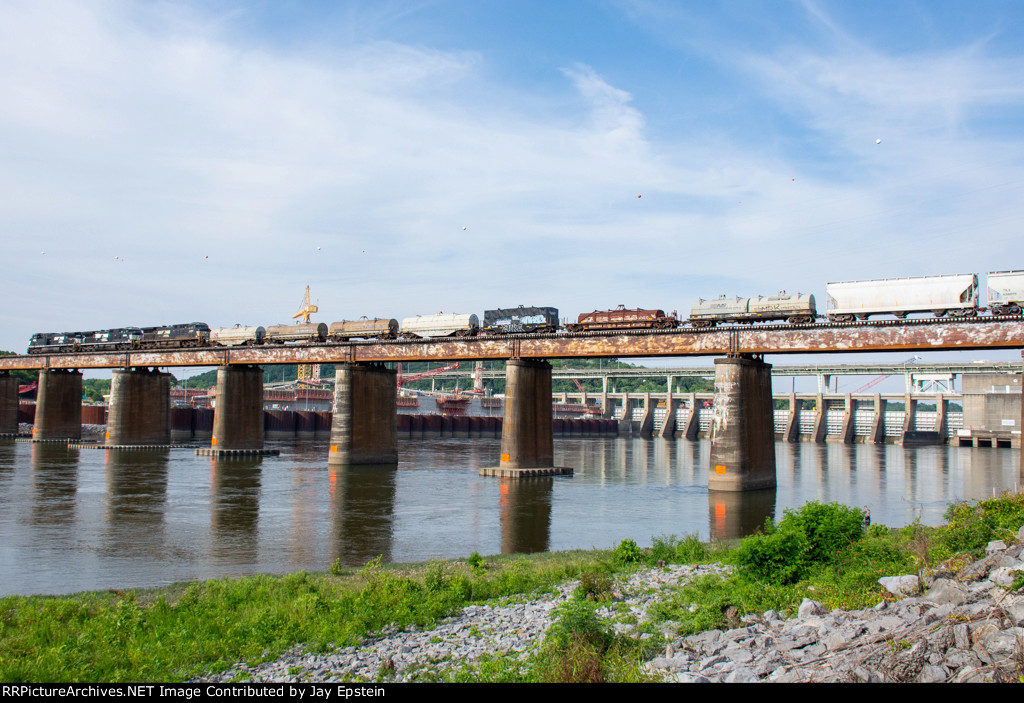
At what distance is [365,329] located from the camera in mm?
69938

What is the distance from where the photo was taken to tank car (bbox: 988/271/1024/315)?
40.3 meters

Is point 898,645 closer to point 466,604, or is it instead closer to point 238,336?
point 466,604

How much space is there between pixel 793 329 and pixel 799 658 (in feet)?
127

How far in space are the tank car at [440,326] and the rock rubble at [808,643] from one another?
1933 inches

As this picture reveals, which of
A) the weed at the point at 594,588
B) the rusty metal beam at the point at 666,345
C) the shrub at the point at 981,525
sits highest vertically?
the rusty metal beam at the point at 666,345

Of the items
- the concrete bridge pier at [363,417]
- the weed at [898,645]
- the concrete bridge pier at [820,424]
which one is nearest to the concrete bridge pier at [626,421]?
the concrete bridge pier at [820,424]

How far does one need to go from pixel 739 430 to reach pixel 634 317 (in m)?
12.6

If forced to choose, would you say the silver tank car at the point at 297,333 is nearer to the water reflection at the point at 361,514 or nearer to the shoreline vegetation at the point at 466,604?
Result: the water reflection at the point at 361,514

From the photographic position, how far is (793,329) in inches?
1843

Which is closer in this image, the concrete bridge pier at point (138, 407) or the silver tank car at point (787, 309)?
the silver tank car at point (787, 309)

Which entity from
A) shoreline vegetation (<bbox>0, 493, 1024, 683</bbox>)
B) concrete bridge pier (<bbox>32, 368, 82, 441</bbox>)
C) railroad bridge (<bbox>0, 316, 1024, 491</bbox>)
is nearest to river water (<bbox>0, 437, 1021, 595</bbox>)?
railroad bridge (<bbox>0, 316, 1024, 491</bbox>)

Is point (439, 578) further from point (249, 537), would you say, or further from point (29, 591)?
point (249, 537)

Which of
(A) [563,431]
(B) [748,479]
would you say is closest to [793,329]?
(B) [748,479]

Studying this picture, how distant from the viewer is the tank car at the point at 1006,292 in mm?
40344
